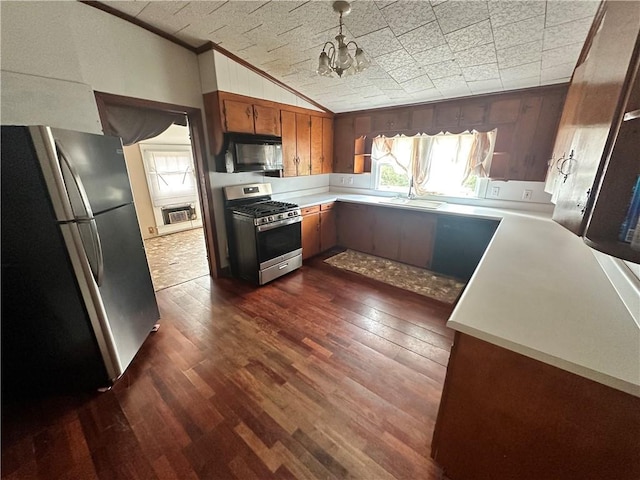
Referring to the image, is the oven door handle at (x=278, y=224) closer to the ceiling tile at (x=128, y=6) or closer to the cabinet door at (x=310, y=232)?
the cabinet door at (x=310, y=232)

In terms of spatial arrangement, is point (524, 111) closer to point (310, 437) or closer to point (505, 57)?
point (505, 57)

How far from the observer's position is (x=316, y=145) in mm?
3961

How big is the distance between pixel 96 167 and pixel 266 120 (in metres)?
1.99

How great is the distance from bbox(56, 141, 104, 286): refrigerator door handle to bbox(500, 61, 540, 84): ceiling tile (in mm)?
3388

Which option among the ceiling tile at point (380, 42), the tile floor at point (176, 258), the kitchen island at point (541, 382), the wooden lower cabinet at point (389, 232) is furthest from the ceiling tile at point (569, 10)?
the tile floor at point (176, 258)

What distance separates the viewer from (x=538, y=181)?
2867 millimetres

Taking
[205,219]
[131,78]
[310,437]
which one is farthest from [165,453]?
[131,78]

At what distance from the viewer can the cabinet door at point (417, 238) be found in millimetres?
3348

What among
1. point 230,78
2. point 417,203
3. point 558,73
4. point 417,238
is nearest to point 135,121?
A: point 230,78

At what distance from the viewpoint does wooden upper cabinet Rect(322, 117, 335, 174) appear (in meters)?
4.06

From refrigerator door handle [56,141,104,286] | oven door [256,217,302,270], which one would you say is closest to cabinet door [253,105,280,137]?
oven door [256,217,302,270]

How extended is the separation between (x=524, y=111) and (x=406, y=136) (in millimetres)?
1290

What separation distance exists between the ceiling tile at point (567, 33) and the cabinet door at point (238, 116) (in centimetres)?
269

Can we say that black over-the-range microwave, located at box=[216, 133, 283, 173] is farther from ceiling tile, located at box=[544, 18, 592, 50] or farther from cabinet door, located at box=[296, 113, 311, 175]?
ceiling tile, located at box=[544, 18, 592, 50]
